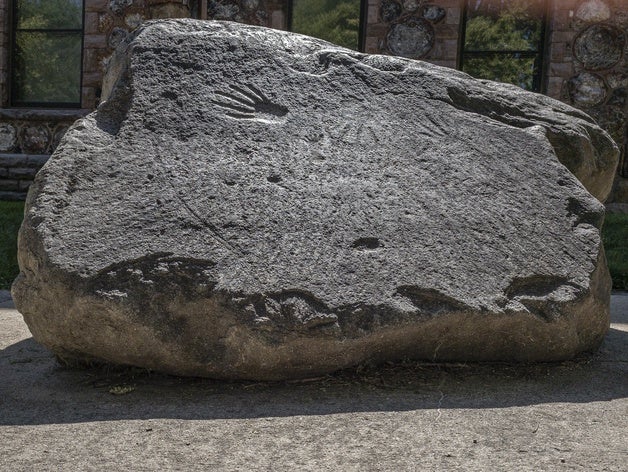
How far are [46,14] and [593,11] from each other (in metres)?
5.67

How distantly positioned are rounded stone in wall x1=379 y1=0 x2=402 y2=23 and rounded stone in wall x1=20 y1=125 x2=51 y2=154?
3662mm

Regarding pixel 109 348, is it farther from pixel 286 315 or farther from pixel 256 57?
pixel 256 57

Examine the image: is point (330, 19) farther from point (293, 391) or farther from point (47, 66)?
point (293, 391)

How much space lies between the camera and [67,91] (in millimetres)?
8477

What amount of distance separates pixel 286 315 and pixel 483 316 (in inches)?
23.6

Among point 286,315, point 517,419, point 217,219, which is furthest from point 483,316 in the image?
point 217,219

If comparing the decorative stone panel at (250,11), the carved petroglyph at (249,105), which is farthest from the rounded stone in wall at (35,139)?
the carved petroglyph at (249,105)

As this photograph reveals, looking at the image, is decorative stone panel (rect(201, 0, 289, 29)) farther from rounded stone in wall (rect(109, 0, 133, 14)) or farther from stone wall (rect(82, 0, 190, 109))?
rounded stone in wall (rect(109, 0, 133, 14))

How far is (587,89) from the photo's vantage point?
7.30m

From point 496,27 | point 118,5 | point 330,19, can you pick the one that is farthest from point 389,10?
point 118,5

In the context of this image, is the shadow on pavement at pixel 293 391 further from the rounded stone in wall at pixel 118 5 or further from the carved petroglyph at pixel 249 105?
the rounded stone in wall at pixel 118 5

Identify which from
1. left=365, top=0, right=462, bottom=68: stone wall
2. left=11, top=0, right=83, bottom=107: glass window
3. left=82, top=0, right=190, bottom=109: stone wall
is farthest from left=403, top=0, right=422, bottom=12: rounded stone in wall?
left=11, top=0, right=83, bottom=107: glass window

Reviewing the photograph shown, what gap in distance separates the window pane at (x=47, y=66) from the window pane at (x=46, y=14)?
97 mm

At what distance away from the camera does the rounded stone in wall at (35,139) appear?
8.14 meters
